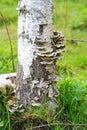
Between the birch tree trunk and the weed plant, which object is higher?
the birch tree trunk

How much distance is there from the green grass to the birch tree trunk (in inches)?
4.5

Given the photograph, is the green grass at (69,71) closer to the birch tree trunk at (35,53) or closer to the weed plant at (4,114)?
the weed plant at (4,114)

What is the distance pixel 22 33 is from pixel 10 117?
60 cm

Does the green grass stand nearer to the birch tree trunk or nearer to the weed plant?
the weed plant

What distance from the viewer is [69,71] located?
439cm

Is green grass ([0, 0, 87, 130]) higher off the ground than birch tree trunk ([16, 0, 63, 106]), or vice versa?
birch tree trunk ([16, 0, 63, 106])

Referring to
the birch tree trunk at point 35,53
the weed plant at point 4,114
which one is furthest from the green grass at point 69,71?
the birch tree trunk at point 35,53

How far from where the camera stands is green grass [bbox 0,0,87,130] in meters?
3.06

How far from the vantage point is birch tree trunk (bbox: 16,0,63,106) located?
9.54ft

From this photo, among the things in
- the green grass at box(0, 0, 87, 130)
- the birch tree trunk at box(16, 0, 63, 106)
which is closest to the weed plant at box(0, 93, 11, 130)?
the green grass at box(0, 0, 87, 130)

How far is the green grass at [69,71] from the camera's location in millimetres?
3062

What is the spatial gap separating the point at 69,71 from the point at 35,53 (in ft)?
4.85

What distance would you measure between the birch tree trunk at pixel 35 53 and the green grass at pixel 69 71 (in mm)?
113

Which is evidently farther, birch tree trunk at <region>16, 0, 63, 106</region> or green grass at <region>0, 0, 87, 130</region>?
green grass at <region>0, 0, 87, 130</region>
